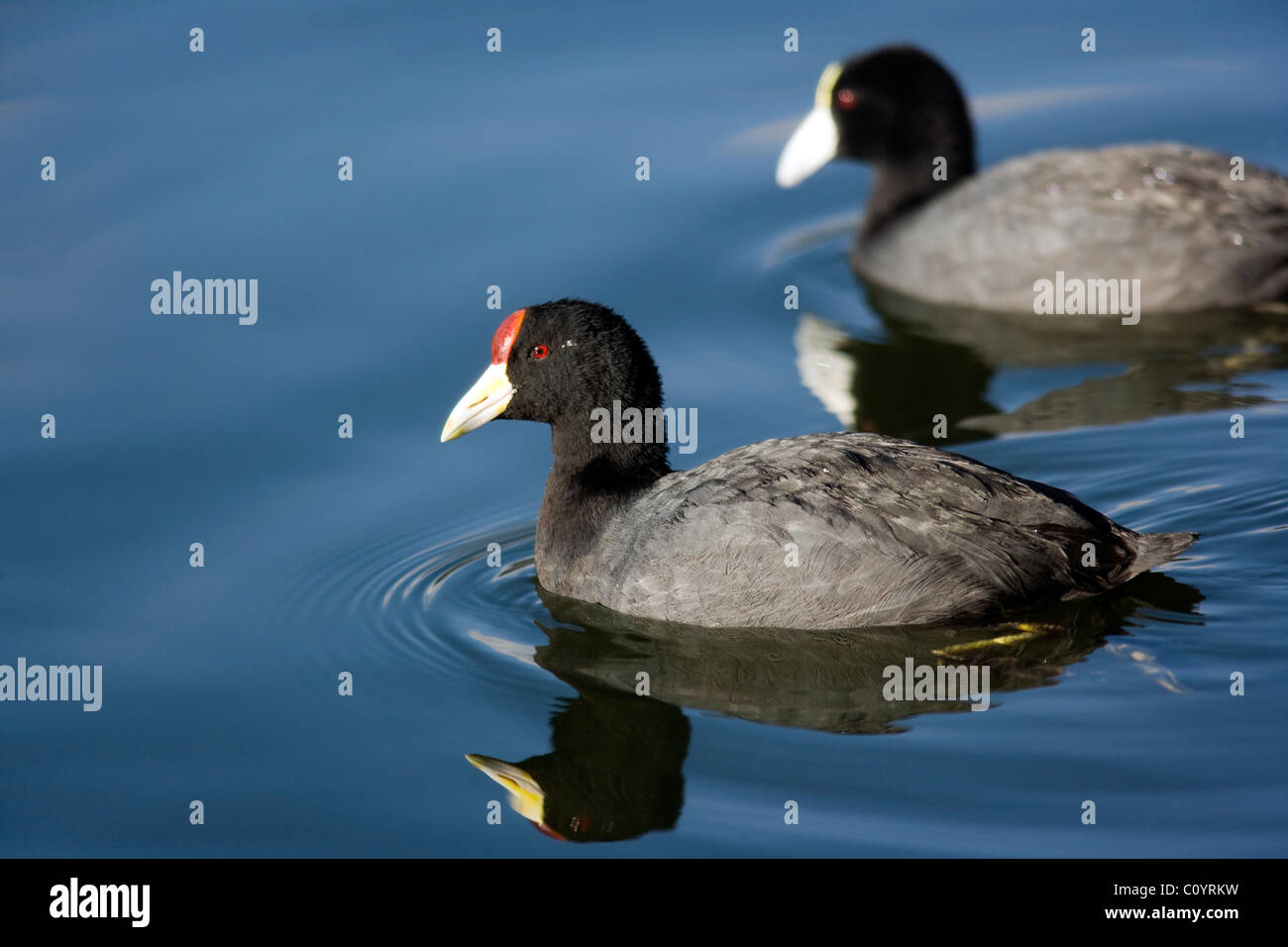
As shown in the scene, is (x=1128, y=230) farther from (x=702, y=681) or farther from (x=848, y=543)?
(x=702, y=681)

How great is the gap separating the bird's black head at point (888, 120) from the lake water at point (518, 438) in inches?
25.0

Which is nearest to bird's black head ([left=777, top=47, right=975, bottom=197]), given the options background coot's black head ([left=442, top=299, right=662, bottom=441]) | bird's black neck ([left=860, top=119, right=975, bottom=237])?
bird's black neck ([left=860, top=119, right=975, bottom=237])

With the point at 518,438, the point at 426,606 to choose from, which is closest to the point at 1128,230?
the point at 518,438

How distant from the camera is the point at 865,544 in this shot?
7.61m

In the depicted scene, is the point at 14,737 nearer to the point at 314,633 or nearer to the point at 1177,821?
the point at 314,633

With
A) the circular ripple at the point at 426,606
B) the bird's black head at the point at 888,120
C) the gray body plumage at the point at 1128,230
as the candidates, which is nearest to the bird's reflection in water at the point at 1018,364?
the gray body plumage at the point at 1128,230

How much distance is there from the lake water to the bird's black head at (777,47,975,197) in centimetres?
63

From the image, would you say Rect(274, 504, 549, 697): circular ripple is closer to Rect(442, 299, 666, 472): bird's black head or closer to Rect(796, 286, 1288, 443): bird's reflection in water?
Rect(442, 299, 666, 472): bird's black head

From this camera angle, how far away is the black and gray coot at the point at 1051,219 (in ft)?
37.4

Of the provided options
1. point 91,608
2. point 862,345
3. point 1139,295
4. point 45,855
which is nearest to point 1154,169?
point 1139,295

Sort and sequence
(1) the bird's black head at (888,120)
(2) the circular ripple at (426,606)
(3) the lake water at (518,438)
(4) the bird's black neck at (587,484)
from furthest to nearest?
(1) the bird's black head at (888,120), (4) the bird's black neck at (587,484), (2) the circular ripple at (426,606), (3) the lake water at (518,438)

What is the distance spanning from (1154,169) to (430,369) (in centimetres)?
502

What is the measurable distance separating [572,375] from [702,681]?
1735 mm

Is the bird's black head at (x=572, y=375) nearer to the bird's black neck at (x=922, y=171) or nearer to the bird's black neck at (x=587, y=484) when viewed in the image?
the bird's black neck at (x=587, y=484)
